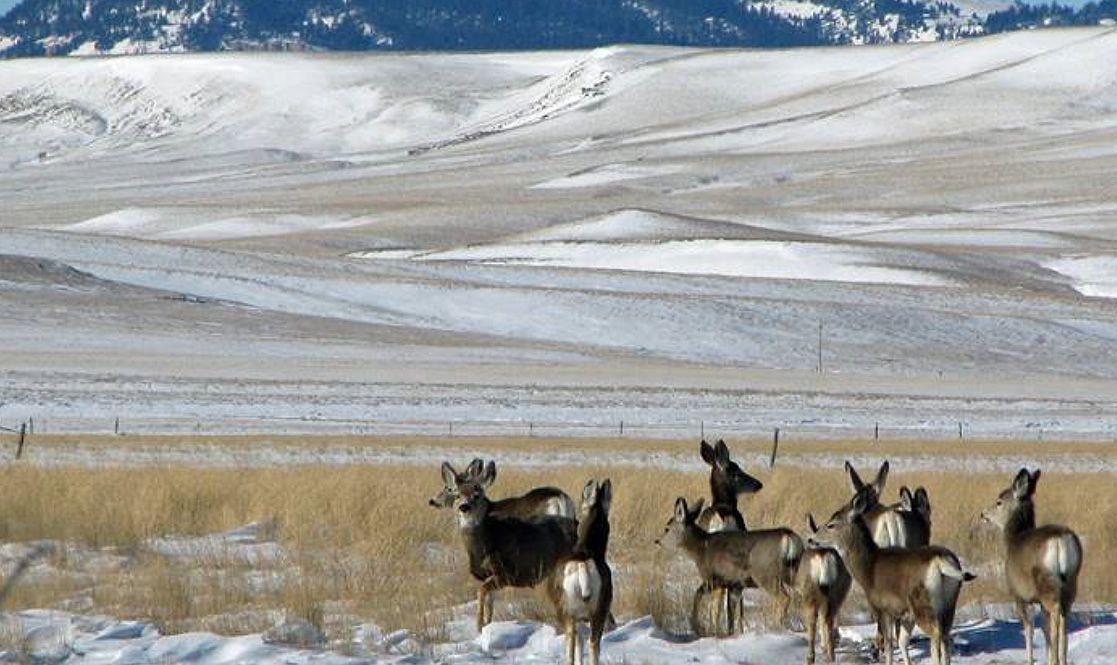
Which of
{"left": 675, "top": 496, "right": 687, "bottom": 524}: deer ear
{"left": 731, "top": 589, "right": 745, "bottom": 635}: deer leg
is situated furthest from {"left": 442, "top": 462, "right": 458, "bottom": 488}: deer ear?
{"left": 731, "top": 589, "right": 745, "bottom": 635}: deer leg

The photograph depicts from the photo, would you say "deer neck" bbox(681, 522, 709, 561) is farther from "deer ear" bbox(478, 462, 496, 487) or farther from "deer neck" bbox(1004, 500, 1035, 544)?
"deer neck" bbox(1004, 500, 1035, 544)

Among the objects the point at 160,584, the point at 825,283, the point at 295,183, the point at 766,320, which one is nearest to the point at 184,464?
the point at 160,584

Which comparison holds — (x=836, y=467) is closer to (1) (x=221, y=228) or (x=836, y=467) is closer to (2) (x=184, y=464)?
(2) (x=184, y=464)

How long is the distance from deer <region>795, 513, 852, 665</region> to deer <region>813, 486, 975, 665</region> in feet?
0.38

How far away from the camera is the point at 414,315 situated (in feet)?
193

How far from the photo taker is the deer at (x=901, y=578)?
34.9 ft

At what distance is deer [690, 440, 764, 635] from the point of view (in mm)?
12672

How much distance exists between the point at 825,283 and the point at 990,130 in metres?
110

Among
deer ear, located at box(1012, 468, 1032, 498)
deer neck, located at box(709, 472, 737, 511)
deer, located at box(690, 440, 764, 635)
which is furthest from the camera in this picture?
deer neck, located at box(709, 472, 737, 511)

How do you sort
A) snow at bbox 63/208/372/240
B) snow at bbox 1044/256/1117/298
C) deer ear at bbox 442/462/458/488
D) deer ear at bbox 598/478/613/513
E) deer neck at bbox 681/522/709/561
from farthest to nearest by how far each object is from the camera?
snow at bbox 63/208/372/240, snow at bbox 1044/256/1117/298, deer neck at bbox 681/522/709/561, deer ear at bbox 442/462/458/488, deer ear at bbox 598/478/613/513

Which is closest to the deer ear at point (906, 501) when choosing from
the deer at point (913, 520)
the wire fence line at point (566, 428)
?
the deer at point (913, 520)

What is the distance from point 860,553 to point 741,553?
120 centimetres

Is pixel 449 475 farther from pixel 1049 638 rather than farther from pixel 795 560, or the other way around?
pixel 1049 638

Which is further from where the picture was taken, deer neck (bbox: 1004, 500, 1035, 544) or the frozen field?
the frozen field
